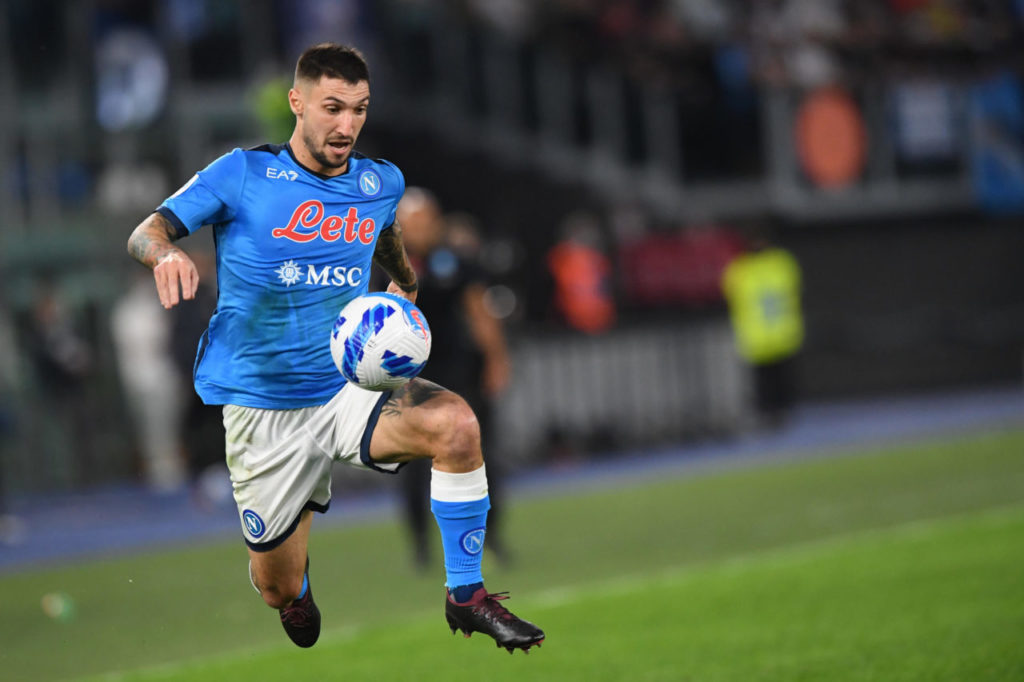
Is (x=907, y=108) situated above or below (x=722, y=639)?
above

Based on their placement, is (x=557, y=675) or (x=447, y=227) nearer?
(x=557, y=675)

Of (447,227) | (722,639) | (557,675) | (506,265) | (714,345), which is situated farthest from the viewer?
(714,345)

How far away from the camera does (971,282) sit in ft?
74.6

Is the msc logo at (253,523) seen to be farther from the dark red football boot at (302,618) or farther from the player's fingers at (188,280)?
the player's fingers at (188,280)

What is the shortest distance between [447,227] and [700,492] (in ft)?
14.4

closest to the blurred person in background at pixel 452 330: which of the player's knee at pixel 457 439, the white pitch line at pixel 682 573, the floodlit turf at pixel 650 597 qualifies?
the floodlit turf at pixel 650 597

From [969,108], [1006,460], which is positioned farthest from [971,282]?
[1006,460]

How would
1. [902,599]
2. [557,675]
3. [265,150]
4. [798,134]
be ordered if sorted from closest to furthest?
1. [265,150]
2. [557,675]
3. [902,599]
4. [798,134]

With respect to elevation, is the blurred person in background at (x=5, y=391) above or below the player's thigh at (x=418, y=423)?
below

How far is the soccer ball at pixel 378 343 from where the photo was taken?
19.0 feet

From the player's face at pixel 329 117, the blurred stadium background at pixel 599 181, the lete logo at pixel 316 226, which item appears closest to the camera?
the player's face at pixel 329 117

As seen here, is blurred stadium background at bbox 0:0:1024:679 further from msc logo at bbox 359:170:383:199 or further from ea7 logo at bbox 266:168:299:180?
ea7 logo at bbox 266:168:299:180

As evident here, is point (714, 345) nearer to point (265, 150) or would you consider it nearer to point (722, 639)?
point (722, 639)

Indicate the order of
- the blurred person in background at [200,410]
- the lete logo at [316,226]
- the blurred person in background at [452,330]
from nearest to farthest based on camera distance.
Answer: the lete logo at [316,226] < the blurred person in background at [452,330] < the blurred person in background at [200,410]
